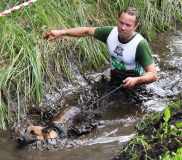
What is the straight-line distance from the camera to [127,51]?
4688 millimetres

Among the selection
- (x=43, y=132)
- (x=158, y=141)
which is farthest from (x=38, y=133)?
(x=158, y=141)

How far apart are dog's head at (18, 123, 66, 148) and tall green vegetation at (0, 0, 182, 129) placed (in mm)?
672

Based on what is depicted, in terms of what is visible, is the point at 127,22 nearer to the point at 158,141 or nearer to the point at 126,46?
the point at 126,46

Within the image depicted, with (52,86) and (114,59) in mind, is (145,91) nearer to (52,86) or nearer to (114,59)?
(114,59)

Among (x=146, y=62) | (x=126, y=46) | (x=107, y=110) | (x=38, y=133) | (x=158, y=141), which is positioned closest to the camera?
(x=158, y=141)

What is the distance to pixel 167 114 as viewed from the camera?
285cm

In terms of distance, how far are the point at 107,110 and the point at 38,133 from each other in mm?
1539

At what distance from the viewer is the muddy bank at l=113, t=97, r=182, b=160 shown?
8.40ft

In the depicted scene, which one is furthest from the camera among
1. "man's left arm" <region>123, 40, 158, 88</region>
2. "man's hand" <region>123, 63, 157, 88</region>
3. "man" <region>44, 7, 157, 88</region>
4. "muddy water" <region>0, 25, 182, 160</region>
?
"man" <region>44, 7, 157, 88</region>

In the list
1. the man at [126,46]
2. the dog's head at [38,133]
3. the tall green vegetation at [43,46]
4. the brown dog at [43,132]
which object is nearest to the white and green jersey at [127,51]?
the man at [126,46]

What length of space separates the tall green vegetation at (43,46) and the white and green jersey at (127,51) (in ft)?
3.12

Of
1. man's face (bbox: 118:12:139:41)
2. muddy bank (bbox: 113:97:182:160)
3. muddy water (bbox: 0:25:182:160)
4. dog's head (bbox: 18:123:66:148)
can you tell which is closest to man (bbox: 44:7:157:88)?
man's face (bbox: 118:12:139:41)

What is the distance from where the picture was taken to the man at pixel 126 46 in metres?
4.45

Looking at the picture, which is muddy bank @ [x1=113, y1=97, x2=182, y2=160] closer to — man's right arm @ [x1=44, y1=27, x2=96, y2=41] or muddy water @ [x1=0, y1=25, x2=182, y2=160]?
muddy water @ [x1=0, y1=25, x2=182, y2=160]
